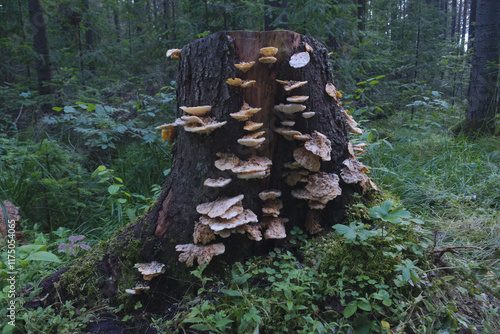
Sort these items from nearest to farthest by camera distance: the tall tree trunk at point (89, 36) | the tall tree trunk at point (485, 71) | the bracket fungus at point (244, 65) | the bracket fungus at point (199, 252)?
the bracket fungus at point (199, 252) → the bracket fungus at point (244, 65) → the tall tree trunk at point (485, 71) → the tall tree trunk at point (89, 36)

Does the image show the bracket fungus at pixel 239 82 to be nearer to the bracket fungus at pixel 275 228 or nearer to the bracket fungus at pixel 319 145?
the bracket fungus at pixel 319 145

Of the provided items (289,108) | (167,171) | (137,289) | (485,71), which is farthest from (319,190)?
(485,71)

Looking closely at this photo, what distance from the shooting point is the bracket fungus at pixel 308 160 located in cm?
224

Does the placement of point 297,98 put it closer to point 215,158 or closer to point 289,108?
point 289,108

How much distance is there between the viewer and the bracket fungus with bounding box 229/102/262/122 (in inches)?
82.0

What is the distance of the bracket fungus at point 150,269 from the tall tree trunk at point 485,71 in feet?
23.0

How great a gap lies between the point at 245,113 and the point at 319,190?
0.84 meters

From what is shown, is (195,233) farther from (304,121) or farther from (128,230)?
(304,121)

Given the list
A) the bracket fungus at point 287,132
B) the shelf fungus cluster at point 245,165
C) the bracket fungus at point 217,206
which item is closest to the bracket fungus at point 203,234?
the bracket fungus at point 217,206

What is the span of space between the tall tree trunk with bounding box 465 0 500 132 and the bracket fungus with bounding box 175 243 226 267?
6.70m

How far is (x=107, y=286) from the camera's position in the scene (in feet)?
7.36

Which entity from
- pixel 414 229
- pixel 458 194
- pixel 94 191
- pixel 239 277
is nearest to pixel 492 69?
pixel 458 194

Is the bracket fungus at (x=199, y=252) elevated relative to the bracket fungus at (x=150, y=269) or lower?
elevated

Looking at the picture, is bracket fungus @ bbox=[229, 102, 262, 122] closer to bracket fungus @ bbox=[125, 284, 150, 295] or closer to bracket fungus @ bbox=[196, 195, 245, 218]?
bracket fungus @ bbox=[196, 195, 245, 218]
